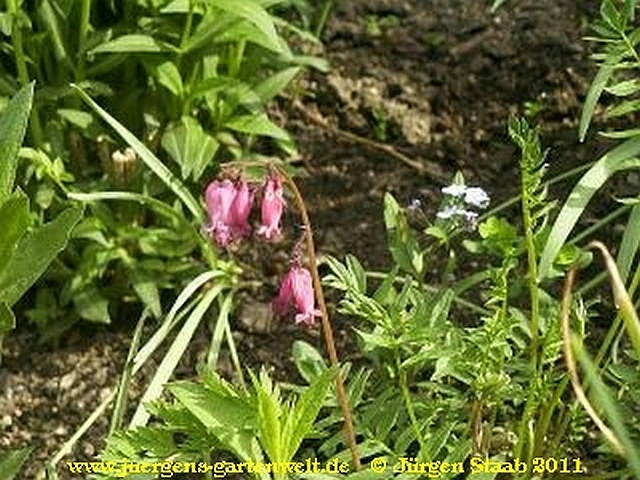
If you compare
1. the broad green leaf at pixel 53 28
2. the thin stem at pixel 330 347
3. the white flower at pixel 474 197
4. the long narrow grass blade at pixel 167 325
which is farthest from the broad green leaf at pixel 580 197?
the broad green leaf at pixel 53 28

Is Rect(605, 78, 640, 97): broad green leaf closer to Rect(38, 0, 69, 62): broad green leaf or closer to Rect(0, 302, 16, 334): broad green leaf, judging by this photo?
Rect(0, 302, 16, 334): broad green leaf

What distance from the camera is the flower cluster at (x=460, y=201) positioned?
2.22m

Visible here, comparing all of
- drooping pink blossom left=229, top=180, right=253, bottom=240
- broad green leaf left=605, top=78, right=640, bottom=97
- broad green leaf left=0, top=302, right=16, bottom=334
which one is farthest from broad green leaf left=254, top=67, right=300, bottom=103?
broad green leaf left=0, top=302, right=16, bottom=334

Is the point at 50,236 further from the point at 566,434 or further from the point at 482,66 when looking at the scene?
the point at 482,66

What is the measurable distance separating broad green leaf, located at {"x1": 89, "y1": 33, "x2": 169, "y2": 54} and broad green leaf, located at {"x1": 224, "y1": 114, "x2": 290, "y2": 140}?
215 millimetres

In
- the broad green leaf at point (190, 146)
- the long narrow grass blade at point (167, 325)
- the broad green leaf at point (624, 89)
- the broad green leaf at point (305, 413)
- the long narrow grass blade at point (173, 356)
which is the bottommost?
the long narrow grass blade at point (173, 356)

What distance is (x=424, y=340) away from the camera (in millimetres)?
2039

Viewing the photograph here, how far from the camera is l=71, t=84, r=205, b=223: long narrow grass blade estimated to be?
238 cm

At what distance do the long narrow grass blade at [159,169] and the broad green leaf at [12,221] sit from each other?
1.45ft

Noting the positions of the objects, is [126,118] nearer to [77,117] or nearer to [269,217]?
[77,117]

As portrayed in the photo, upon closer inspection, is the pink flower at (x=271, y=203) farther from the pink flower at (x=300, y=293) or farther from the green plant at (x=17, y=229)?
the green plant at (x=17, y=229)

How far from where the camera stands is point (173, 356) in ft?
7.76

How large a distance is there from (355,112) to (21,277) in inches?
49.3

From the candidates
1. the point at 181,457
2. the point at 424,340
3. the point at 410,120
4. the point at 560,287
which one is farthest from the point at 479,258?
the point at 181,457
